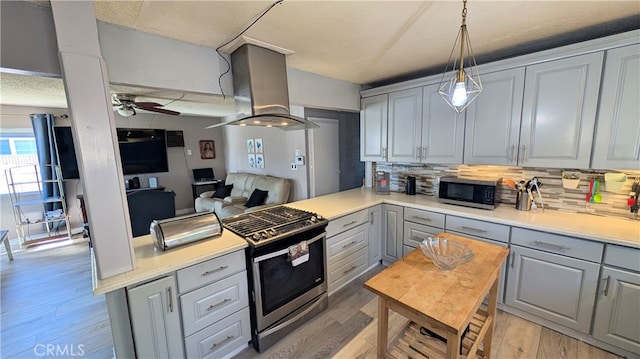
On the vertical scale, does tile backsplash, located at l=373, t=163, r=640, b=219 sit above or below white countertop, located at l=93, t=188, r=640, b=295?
above

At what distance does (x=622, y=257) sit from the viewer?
1622mm

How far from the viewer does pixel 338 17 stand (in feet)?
5.10

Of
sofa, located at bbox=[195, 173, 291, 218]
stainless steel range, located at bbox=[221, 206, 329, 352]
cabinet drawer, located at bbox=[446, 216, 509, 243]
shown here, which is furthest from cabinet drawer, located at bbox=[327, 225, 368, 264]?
sofa, located at bbox=[195, 173, 291, 218]

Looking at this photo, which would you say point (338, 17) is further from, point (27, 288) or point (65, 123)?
point (65, 123)

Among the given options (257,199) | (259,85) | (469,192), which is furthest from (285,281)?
(257,199)

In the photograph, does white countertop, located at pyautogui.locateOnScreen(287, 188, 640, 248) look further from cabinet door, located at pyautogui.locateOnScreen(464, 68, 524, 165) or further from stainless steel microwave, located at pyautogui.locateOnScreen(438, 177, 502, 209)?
cabinet door, located at pyautogui.locateOnScreen(464, 68, 524, 165)

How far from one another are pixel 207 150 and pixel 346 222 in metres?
5.02

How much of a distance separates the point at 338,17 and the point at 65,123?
569cm

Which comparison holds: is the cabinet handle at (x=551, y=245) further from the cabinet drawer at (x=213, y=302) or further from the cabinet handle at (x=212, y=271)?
the cabinet handle at (x=212, y=271)

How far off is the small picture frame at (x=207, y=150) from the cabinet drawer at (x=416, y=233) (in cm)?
532

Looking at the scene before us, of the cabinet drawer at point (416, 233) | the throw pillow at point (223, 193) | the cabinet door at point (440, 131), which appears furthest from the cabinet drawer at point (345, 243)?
the throw pillow at point (223, 193)

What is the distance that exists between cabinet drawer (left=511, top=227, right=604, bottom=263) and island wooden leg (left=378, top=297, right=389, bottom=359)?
1431 mm

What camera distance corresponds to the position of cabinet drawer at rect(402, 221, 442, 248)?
253 cm

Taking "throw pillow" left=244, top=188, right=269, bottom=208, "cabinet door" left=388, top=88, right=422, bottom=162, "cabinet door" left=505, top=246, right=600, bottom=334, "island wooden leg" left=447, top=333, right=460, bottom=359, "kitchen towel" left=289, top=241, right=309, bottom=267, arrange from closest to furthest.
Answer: "island wooden leg" left=447, top=333, right=460, bottom=359
"cabinet door" left=505, top=246, right=600, bottom=334
"kitchen towel" left=289, top=241, right=309, bottom=267
"cabinet door" left=388, top=88, right=422, bottom=162
"throw pillow" left=244, top=188, right=269, bottom=208
